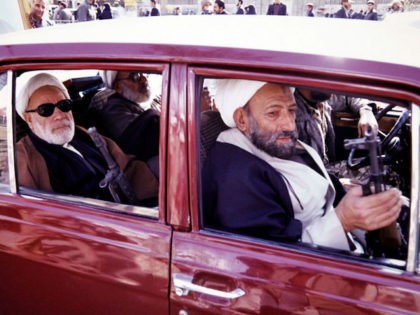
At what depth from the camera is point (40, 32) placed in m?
1.97

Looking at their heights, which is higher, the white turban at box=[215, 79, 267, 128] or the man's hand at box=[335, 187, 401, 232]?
the white turban at box=[215, 79, 267, 128]

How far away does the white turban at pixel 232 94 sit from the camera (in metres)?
1.70

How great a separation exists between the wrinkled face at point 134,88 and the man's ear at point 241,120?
1.37 m

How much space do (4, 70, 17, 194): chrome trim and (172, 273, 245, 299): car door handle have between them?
844mm

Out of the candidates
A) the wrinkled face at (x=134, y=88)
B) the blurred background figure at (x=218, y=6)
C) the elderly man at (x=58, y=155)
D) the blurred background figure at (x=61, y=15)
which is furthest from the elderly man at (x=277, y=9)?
the elderly man at (x=58, y=155)

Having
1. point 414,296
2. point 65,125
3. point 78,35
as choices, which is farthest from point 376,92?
point 65,125

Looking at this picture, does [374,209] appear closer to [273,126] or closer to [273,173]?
[273,173]

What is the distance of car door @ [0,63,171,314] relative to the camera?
1.59 metres

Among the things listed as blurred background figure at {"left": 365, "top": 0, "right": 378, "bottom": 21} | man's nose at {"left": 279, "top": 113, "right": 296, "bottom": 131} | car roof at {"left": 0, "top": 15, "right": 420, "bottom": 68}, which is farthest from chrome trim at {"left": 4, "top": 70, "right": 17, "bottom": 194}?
blurred background figure at {"left": 365, "top": 0, "right": 378, "bottom": 21}

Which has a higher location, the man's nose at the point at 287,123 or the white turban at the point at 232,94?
the white turban at the point at 232,94

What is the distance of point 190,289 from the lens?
4.93ft

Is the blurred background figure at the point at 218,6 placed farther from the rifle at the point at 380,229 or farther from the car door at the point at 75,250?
the rifle at the point at 380,229

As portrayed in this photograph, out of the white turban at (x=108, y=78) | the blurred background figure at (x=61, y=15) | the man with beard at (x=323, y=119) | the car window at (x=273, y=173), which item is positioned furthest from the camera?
the blurred background figure at (x=61, y=15)

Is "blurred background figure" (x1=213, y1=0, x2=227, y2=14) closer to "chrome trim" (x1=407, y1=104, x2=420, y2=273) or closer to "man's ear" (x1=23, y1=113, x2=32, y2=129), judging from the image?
"man's ear" (x1=23, y1=113, x2=32, y2=129)
